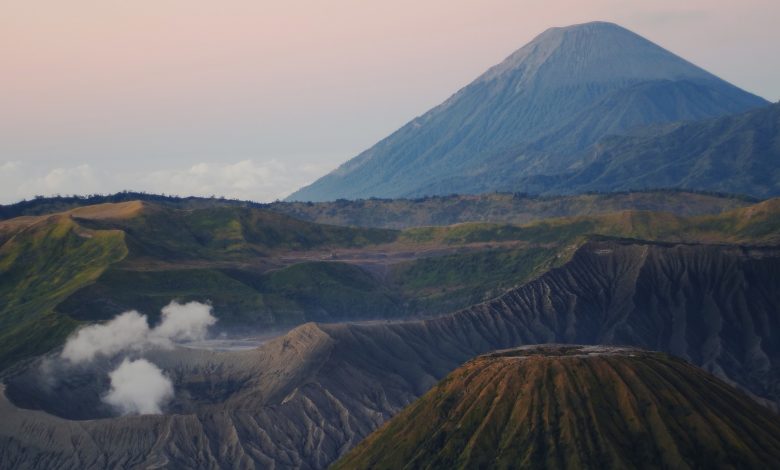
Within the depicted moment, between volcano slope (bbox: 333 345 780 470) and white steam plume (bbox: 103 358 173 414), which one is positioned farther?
white steam plume (bbox: 103 358 173 414)

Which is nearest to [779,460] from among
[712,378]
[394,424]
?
[712,378]

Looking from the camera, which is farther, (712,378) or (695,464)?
(712,378)

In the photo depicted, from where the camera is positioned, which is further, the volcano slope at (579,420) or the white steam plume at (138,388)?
the white steam plume at (138,388)

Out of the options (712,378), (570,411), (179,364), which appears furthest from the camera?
(179,364)

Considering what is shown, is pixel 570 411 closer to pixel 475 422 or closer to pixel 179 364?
pixel 475 422
